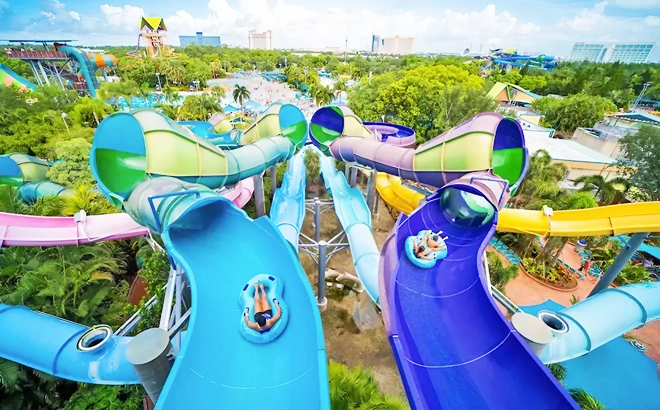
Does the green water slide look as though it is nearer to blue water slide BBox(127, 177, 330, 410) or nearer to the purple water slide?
blue water slide BBox(127, 177, 330, 410)

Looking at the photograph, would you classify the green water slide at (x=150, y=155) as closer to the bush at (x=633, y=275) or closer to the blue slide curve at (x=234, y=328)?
the blue slide curve at (x=234, y=328)

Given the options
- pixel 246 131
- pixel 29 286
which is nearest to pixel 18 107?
pixel 246 131

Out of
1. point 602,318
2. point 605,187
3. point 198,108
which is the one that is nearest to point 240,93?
point 198,108

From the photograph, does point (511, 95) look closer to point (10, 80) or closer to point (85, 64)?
point (85, 64)

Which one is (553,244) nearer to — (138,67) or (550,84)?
(550,84)

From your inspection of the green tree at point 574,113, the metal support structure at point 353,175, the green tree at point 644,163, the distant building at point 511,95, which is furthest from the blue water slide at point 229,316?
the distant building at point 511,95

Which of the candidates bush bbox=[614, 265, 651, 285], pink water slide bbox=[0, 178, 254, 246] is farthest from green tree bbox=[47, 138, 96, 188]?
bush bbox=[614, 265, 651, 285]
